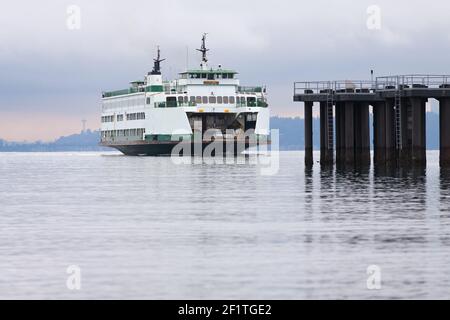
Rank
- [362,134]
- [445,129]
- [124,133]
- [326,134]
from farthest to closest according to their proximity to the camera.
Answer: [124,133] → [326,134] → [362,134] → [445,129]

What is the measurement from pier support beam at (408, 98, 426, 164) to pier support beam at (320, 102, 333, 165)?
11.2m

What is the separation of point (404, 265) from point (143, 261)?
553cm

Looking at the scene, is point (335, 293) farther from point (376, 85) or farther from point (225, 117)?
point (225, 117)

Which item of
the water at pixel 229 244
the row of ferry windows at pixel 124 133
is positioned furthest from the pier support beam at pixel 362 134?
the row of ferry windows at pixel 124 133

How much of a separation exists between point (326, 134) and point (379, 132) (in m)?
4.20

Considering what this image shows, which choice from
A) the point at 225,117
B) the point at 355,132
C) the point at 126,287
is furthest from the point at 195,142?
the point at 126,287

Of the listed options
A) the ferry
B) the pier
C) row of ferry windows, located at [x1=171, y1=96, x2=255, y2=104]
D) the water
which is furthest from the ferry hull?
the water

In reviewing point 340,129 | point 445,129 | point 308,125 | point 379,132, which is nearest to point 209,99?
point 308,125

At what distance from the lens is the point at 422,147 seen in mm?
68000

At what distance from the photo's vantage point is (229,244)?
2942cm

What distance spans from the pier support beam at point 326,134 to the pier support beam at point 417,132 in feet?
→ 36.9

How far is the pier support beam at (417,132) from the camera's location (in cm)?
6769

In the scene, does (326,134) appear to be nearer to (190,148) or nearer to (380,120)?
(380,120)

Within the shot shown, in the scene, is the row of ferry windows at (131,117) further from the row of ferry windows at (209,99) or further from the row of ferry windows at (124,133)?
the row of ferry windows at (209,99)
